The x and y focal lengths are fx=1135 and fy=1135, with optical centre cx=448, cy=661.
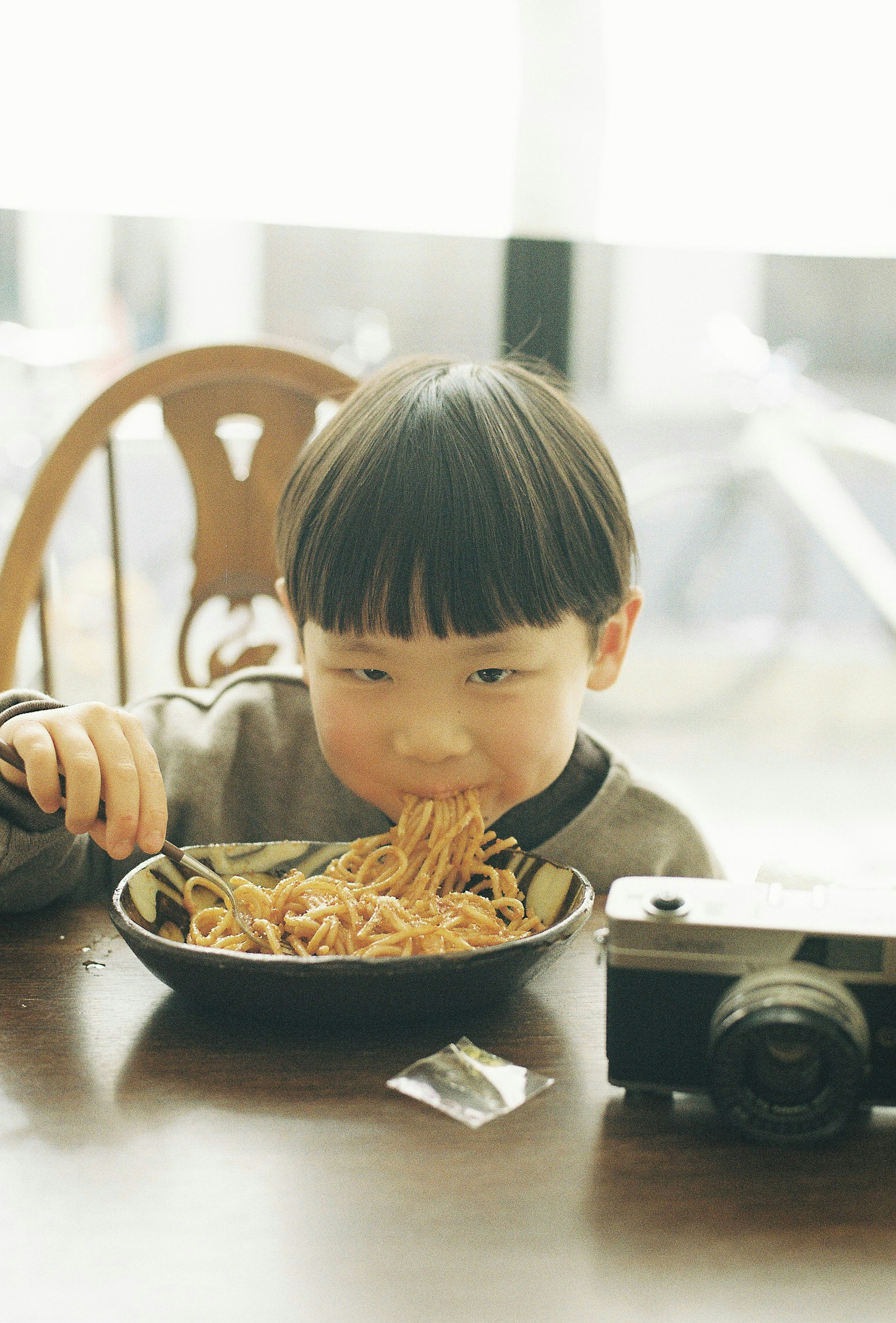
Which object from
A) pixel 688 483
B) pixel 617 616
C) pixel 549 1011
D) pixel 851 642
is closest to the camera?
pixel 549 1011

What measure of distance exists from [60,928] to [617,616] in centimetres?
62

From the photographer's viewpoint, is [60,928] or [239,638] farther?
[239,638]

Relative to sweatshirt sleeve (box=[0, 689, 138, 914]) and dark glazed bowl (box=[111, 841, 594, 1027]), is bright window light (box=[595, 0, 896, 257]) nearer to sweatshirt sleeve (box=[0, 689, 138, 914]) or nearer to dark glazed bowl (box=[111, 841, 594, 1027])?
sweatshirt sleeve (box=[0, 689, 138, 914])

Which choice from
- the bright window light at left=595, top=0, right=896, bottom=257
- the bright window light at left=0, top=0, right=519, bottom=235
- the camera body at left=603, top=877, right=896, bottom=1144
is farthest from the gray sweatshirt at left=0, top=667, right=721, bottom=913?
the bright window light at left=595, top=0, right=896, bottom=257

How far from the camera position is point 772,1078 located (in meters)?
0.65

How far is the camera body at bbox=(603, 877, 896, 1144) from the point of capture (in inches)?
24.8

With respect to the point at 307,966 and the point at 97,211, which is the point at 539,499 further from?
the point at 97,211

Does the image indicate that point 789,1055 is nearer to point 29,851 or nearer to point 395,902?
point 395,902

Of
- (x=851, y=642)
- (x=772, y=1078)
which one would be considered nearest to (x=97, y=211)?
(x=772, y=1078)

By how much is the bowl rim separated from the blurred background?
92cm

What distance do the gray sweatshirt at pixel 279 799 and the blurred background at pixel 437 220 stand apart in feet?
0.95

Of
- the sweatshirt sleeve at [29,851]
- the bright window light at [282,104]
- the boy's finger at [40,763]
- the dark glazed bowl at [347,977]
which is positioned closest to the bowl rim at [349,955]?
the dark glazed bowl at [347,977]

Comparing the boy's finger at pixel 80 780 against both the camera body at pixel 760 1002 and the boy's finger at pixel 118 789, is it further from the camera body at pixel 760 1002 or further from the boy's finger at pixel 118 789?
the camera body at pixel 760 1002

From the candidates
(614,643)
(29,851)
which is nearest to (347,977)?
(29,851)
